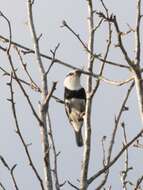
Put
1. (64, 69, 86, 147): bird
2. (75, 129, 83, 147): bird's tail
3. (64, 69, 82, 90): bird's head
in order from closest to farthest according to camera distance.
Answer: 1. (75, 129, 83, 147): bird's tail
2. (64, 69, 86, 147): bird
3. (64, 69, 82, 90): bird's head

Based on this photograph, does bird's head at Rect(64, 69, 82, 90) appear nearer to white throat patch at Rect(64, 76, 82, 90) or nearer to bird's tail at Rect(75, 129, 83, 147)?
white throat patch at Rect(64, 76, 82, 90)

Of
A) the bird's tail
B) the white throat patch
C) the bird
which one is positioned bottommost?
the bird's tail

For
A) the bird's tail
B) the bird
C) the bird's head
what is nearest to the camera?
the bird's tail

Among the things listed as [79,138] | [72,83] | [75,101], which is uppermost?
[72,83]

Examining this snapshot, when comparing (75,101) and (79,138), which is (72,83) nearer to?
(75,101)

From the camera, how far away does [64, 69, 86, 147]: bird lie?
581 cm

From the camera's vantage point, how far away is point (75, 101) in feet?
19.9

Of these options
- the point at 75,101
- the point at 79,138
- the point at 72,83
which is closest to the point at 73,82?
the point at 72,83

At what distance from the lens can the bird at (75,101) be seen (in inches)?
229

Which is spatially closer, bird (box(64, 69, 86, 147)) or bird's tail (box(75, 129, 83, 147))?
bird's tail (box(75, 129, 83, 147))

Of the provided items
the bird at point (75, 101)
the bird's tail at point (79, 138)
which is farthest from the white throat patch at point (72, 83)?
the bird's tail at point (79, 138)

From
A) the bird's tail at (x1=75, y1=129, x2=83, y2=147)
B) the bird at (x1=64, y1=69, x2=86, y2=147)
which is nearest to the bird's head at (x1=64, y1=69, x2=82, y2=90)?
the bird at (x1=64, y1=69, x2=86, y2=147)

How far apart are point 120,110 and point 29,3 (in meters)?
0.83

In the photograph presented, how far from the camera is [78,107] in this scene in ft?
19.6
